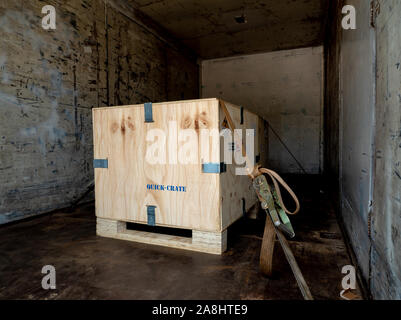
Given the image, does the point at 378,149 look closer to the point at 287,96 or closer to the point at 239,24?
the point at 239,24

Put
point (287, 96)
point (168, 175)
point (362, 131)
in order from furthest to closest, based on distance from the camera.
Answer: point (287, 96) < point (168, 175) < point (362, 131)

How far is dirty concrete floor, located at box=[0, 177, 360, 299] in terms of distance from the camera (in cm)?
166

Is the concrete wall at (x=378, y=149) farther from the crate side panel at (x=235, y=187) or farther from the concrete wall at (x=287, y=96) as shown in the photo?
the concrete wall at (x=287, y=96)

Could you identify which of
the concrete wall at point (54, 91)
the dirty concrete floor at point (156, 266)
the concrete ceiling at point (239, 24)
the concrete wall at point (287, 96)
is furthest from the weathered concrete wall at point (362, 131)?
the concrete wall at point (287, 96)

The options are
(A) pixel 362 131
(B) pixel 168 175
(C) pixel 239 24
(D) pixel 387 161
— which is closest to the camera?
(D) pixel 387 161

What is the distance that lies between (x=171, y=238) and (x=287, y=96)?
7161 millimetres

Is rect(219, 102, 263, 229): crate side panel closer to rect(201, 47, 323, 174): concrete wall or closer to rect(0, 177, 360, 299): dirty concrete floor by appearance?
rect(0, 177, 360, 299): dirty concrete floor

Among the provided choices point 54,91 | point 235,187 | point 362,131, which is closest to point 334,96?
point 362,131

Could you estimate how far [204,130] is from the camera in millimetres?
2201

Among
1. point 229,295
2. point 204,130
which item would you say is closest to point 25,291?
point 229,295

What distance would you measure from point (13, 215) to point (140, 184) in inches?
86.5

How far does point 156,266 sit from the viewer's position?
2.02 metres

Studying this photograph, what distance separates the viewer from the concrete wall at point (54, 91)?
134 inches
